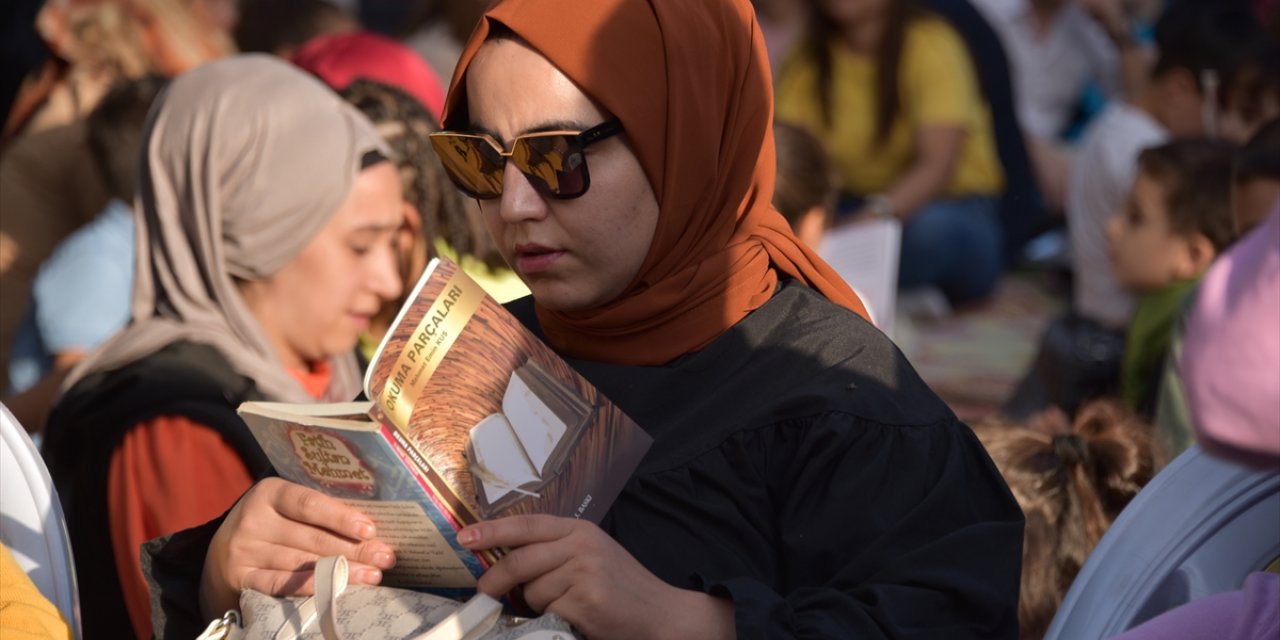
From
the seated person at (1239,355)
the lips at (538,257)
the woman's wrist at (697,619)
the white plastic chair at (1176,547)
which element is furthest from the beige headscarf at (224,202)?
the seated person at (1239,355)

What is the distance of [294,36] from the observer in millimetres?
6105

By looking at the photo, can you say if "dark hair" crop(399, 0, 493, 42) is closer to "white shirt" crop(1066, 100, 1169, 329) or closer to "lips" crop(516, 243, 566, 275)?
"white shirt" crop(1066, 100, 1169, 329)

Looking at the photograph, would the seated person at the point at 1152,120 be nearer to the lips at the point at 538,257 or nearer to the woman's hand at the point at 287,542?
the lips at the point at 538,257

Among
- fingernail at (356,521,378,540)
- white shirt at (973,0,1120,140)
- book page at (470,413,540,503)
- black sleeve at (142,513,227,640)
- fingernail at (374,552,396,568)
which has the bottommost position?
white shirt at (973,0,1120,140)

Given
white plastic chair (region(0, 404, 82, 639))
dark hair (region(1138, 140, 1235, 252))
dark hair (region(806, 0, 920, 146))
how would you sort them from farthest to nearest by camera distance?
1. dark hair (region(806, 0, 920, 146))
2. dark hair (region(1138, 140, 1235, 252))
3. white plastic chair (region(0, 404, 82, 639))

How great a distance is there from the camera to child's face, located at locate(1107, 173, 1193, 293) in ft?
14.9

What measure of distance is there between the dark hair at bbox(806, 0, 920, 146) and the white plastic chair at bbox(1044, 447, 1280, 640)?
16.0ft

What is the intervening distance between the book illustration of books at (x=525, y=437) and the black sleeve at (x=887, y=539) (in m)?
0.24

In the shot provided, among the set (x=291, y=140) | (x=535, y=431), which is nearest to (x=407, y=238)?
(x=291, y=140)

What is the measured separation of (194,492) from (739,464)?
118 cm

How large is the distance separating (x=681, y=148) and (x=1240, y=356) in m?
0.76

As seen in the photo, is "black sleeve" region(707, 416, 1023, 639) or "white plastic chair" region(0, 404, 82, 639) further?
"white plastic chair" region(0, 404, 82, 639)

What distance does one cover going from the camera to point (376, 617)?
1796mm

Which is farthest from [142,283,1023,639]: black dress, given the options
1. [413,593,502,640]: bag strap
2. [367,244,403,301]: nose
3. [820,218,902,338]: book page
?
[820,218,902,338]: book page
